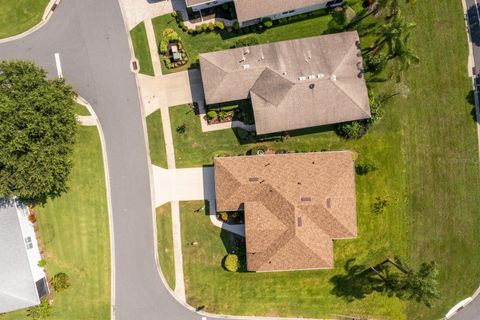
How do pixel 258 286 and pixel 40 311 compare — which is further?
pixel 258 286

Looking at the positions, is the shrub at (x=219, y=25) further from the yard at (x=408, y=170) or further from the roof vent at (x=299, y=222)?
the roof vent at (x=299, y=222)

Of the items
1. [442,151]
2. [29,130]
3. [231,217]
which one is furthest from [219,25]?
[442,151]

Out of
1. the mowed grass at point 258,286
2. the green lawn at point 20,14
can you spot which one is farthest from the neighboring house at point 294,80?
the green lawn at point 20,14

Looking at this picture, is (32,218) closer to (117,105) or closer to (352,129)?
(117,105)

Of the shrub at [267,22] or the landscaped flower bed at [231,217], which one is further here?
the landscaped flower bed at [231,217]

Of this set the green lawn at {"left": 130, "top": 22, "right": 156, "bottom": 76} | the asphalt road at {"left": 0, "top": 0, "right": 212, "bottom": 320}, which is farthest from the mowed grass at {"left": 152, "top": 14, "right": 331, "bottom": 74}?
the asphalt road at {"left": 0, "top": 0, "right": 212, "bottom": 320}

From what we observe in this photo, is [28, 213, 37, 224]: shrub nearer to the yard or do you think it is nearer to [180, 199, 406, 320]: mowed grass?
[180, 199, 406, 320]: mowed grass

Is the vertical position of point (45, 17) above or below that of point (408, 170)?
above

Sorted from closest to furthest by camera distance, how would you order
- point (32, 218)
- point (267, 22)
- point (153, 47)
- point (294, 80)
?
point (294, 80) → point (267, 22) → point (153, 47) → point (32, 218)
